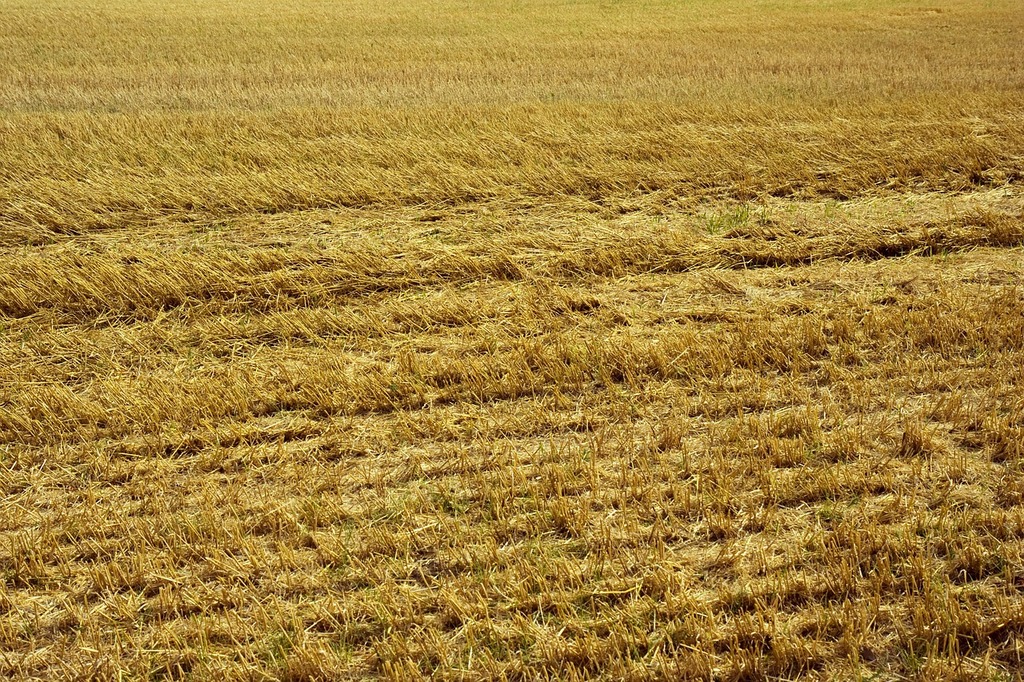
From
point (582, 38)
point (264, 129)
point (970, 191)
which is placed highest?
point (582, 38)

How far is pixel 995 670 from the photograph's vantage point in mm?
3260

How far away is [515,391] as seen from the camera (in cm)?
543

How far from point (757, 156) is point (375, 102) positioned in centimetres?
590

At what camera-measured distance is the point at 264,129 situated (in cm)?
1075

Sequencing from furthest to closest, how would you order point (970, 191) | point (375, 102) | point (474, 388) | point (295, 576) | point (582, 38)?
1. point (582, 38)
2. point (375, 102)
3. point (970, 191)
4. point (474, 388)
5. point (295, 576)

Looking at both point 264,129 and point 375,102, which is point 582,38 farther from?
point 264,129

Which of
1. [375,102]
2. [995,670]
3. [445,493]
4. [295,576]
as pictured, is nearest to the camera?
[995,670]

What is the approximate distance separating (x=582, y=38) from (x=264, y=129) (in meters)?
11.2

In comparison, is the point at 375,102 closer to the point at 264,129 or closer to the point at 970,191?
the point at 264,129

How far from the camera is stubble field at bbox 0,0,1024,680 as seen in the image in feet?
11.6

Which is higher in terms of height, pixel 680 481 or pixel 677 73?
pixel 677 73

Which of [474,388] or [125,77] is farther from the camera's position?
[125,77]

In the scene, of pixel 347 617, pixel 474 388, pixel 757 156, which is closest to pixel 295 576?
pixel 347 617

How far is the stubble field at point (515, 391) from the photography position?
11.6 ft
